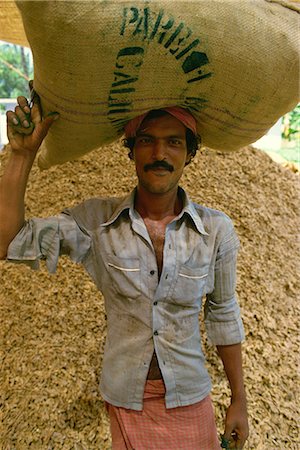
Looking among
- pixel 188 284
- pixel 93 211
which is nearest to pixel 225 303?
pixel 188 284

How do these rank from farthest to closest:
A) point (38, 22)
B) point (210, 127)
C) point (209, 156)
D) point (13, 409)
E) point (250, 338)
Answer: point (209, 156) < point (250, 338) < point (13, 409) < point (210, 127) < point (38, 22)

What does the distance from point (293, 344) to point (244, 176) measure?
96 centimetres

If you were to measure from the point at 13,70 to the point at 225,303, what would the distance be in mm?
3734

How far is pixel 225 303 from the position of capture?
3.29 feet

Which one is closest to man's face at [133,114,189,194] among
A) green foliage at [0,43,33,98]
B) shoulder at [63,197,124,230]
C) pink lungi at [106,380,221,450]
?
shoulder at [63,197,124,230]

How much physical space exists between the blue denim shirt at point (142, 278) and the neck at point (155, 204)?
0.09 feet

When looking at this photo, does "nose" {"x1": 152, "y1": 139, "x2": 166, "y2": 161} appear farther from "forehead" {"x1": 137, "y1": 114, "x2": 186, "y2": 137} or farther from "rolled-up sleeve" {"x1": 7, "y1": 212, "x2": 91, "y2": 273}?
"rolled-up sleeve" {"x1": 7, "y1": 212, "x2": 91, "y2": 273}

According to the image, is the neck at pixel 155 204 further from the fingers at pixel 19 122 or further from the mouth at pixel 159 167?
the fingers at pixel 19 122

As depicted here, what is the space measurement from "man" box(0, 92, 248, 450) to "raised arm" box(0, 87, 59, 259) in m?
0.03

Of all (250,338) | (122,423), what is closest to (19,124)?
(122,423)

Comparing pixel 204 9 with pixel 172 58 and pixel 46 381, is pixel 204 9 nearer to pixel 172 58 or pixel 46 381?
pixel 172 58

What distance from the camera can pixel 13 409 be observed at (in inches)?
63.4

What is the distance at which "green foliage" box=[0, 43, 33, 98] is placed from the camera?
157 inches

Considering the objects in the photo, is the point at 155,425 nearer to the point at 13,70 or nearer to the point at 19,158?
the point at 19,158
